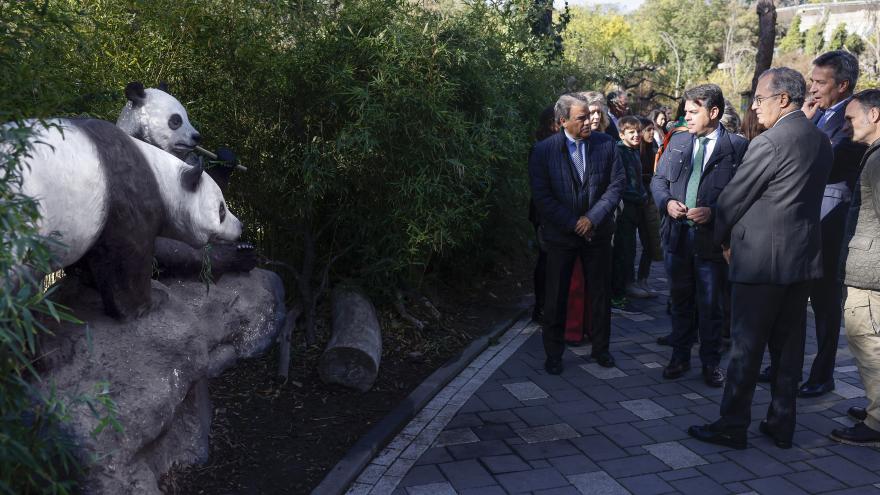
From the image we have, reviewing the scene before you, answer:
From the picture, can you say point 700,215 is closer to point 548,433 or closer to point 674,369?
point 674,369

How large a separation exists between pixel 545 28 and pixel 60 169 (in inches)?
390

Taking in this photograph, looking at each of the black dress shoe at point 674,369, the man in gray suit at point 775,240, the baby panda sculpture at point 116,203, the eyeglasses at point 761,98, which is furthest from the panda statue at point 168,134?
the black dress shoe at point 674,369

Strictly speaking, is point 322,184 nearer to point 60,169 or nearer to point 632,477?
point 60,169

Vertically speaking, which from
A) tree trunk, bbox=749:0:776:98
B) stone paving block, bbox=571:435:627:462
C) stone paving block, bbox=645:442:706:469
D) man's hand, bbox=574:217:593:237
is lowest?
stone paving block, bbox=571:435:627:462

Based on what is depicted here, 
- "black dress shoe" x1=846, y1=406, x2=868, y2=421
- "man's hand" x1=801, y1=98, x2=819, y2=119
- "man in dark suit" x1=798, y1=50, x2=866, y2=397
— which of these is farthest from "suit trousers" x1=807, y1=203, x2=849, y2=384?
"man's hand" x1=801, y1=98, x2=819, y2=119

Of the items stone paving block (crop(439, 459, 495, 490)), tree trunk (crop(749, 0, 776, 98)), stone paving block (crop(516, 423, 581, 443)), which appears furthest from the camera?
Result: tree trunk (crop(749, 0, 776, 98))

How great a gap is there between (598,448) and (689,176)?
2.28m

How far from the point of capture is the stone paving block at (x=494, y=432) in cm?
489

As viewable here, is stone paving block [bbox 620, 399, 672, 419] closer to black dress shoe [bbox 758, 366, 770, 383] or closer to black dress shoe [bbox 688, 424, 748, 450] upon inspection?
black dress shoe [bbox 688, 424, 748, 450]

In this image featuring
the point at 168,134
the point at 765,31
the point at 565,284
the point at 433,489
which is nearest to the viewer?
the point at 168,134

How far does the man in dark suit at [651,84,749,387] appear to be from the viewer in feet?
18.5

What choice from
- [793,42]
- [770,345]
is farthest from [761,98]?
[793,42]

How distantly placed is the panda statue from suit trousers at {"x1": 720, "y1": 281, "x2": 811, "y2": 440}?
3.18m

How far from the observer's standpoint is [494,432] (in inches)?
196
